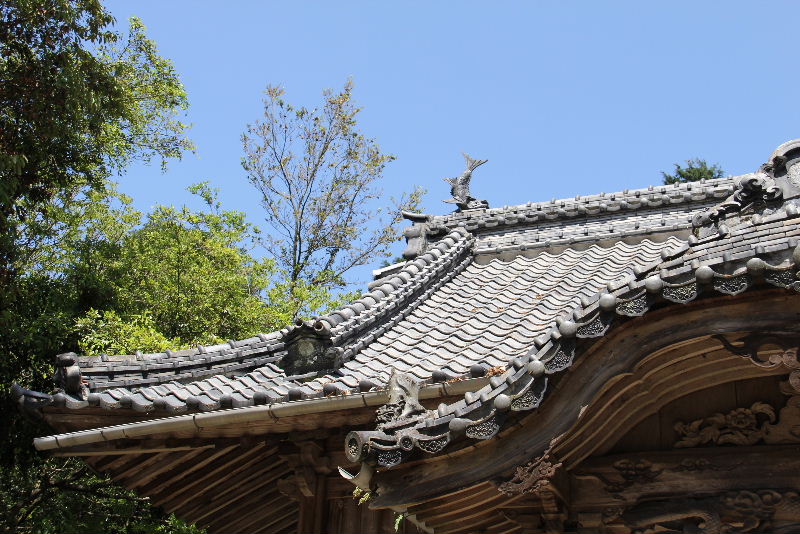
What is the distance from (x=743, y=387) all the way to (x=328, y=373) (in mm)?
3454

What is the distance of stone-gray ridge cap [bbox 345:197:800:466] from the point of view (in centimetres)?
456

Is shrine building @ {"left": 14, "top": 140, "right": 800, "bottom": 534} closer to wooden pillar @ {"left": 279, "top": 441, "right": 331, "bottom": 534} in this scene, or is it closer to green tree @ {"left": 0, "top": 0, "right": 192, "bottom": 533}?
wooden pillar @ {"left": 279, "top": 441, "right": 331, "bottom": 534}

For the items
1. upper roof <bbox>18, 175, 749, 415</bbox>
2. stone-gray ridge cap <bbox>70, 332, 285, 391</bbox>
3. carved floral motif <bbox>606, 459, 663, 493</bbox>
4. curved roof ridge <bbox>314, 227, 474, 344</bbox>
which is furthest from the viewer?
curved roof ridge <bbox>314, 227, 474, 344</bbox>

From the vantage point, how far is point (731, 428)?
5.30m

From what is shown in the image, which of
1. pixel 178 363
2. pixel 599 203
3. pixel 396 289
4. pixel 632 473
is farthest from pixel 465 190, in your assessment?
pixel 632 473

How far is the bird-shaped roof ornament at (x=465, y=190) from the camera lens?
1210cm

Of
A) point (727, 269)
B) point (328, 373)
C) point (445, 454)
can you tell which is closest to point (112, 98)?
point (328, 373)

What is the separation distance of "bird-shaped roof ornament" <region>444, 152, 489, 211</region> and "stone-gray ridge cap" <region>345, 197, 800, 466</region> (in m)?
6.98

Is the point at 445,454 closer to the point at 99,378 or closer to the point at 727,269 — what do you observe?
the point at 727,269

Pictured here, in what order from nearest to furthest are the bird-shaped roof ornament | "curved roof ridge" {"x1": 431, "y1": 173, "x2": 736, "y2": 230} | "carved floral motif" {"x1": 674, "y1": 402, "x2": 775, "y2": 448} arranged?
"carved floral motif" {"x1": 674, "y1": 402, "x2": 775, "y2": 448} → "curved roof ridge" {"x1": 431, "y1": 173, "x2": 736, "y2": 230} → the bird-shaped roof ornament

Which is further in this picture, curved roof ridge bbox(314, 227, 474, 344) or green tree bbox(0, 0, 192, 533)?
green tree bbox(0, 0, 192, 533)

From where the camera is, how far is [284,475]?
750 centimetres

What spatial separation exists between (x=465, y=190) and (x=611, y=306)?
756 centimetres

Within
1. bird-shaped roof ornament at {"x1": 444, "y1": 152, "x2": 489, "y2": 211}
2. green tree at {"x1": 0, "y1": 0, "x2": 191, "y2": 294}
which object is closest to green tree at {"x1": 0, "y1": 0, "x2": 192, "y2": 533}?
green tree at {"x1": 0, "y1": 0, "x2": 191, "y2": 294}
